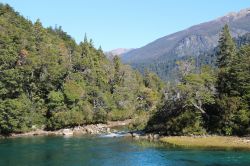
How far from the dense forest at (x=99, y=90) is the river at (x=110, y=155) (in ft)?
37.0

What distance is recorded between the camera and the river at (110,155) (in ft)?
186

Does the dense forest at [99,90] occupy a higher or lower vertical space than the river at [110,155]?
higher

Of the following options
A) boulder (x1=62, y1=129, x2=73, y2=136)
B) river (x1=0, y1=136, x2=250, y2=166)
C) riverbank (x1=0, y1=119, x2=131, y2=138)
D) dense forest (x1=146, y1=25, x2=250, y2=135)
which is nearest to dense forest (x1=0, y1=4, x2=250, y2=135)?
dense forest (x1=146, y1=25, x2=250, y2=135)

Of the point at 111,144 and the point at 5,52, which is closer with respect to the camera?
the point at 111,144

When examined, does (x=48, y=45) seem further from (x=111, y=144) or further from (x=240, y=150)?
(x=240, y=150)

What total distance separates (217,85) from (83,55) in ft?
219

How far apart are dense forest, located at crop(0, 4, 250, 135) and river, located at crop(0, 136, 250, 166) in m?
11.3

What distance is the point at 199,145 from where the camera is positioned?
69.2 metres

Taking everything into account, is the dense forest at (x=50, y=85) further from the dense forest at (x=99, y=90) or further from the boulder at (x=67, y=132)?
the boulder at (x=67, y=132)

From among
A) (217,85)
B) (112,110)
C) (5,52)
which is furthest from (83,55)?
(217,85)

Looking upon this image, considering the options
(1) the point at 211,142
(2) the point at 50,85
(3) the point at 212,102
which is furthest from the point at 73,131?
(1) the point at 211,142

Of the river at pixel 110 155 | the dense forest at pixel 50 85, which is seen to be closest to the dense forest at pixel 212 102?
the river at pixel 110 155

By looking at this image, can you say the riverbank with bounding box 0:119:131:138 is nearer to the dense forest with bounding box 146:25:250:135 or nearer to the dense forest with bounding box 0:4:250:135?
the dense forest with bounding box 0:4:250:135

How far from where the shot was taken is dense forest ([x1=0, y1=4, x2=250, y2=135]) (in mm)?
77312
